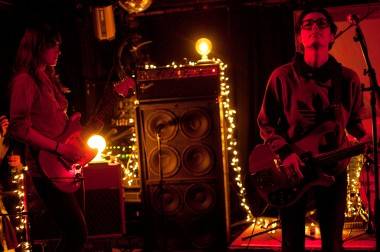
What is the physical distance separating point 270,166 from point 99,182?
6.67ft

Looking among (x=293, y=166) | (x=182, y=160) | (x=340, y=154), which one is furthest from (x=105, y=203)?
(x=340, y=154)

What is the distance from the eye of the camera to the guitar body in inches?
131

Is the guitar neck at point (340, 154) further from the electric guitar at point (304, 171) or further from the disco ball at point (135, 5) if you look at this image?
the disco ball at point (135, 5)

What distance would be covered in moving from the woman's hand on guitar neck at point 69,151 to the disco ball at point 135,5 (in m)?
2.92

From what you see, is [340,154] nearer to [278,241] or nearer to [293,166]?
[293,166]

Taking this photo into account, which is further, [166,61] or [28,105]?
[166,61]

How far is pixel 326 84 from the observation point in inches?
119

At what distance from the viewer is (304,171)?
2.95 m

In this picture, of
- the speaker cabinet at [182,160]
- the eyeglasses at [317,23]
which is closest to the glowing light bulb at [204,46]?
the speaker cabinet at [182,160]

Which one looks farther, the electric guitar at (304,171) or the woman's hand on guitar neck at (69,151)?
the woman's hand on guitar neck at (69,151)

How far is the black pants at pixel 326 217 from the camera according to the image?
9.57ft

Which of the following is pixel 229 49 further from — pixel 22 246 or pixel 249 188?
pixel 22 246

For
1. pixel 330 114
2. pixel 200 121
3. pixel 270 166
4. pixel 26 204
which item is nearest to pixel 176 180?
pixel 200 121

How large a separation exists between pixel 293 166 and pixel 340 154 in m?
0.25
